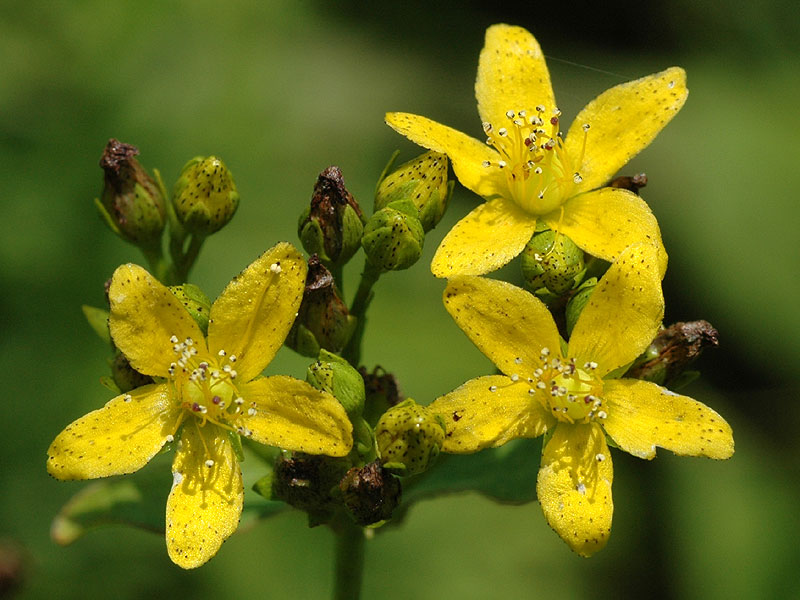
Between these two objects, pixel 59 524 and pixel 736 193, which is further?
pixel 736 193

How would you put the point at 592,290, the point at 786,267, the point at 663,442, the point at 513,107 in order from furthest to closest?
the point at 786,267 → the point at 513,107 → the point at 592,290 → the point at 663,442

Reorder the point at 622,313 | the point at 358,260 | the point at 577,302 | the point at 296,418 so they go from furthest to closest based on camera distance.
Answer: the point at 358,260, the point at 577,302, the point at 622,313, the point at 296,418

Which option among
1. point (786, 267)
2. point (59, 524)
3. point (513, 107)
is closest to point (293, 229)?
point (513, 107)

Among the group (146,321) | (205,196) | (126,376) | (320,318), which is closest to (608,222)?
(320,318)

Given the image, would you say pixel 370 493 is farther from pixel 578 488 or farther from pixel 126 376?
pixel 126 376

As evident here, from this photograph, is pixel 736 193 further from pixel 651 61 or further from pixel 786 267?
pixel 651 61

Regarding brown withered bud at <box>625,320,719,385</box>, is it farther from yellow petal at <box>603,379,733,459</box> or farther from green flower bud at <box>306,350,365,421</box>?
green flower bud at <box>306,350,365,421</box>
